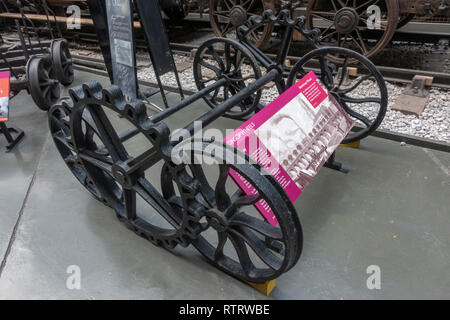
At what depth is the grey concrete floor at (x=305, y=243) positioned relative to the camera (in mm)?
1624

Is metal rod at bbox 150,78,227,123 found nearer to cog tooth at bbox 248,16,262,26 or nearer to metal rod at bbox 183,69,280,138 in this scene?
metal rod at bbox 183,69,280,138

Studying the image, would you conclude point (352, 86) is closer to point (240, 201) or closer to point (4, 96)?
point (240, 201)

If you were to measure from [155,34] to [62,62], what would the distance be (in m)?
1.52

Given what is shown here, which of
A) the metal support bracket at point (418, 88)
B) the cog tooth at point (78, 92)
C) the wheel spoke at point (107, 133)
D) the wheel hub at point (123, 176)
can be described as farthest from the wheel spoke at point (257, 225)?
the metal support bracket at point (418, 88)

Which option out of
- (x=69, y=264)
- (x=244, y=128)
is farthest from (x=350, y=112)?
(x=69, y=264)

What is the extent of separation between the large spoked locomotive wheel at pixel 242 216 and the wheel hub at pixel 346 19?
2.94m

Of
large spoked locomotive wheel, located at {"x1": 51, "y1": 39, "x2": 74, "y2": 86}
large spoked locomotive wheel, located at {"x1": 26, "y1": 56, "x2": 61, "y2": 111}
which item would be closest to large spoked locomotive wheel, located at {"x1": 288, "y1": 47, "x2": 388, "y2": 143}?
large spoked locomotive wheel, located at {"x1": 26, "y1": 56, "x2": 61, "y2": 111}

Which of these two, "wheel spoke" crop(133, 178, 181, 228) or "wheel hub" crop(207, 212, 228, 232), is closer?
"wheel hub" crop(207, 212, 228, 232)

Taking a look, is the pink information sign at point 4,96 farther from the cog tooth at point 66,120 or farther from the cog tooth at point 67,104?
the cog tooth at point 67,104

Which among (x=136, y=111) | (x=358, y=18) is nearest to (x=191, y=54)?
(x=358, y=18)

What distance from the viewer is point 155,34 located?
307 cm

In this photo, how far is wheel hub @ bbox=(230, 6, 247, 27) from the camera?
14.0 feet

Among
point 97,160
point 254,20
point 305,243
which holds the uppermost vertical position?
point 254,20

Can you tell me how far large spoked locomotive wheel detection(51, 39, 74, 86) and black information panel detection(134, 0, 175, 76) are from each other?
1.39m
